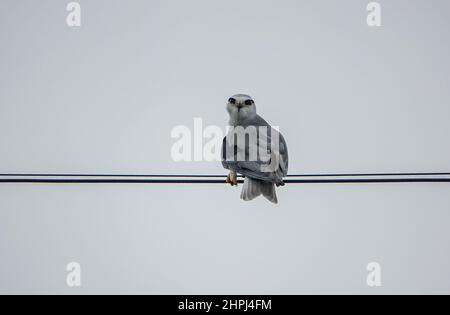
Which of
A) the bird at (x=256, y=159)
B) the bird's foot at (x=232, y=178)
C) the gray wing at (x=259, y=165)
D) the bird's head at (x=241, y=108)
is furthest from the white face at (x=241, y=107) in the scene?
the bird's foot at (x=232, y=178)

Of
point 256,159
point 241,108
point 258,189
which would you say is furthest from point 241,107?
point 258,189

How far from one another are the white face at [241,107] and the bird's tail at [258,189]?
0.97 m

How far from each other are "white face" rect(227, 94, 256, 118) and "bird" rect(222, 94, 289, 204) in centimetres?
22

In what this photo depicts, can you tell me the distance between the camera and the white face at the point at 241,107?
21.0 ft

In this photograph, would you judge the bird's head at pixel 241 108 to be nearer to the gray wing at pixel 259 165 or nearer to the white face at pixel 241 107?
the white face at pixel 241 107

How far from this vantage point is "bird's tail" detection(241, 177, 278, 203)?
18.5 ft

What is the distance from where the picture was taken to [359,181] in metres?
4.06

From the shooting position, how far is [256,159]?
5598 mm

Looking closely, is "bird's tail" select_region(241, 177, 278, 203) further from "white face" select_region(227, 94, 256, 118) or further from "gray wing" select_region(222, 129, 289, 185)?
"white face" select_region(227, 94, 256, 118)

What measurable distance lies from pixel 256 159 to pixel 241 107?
1004 millimetres

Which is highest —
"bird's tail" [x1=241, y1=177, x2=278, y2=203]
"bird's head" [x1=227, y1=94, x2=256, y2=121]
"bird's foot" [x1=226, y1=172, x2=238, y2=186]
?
"bird's head" [x1=227, y1=94, x2=256, y2=121]

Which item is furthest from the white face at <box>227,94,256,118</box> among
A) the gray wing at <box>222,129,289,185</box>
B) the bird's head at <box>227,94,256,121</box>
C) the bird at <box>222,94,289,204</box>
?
the gray wing at <box>222,129,289,185</box>

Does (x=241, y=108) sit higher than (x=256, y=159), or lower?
higher

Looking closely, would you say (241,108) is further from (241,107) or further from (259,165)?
(259,165)
